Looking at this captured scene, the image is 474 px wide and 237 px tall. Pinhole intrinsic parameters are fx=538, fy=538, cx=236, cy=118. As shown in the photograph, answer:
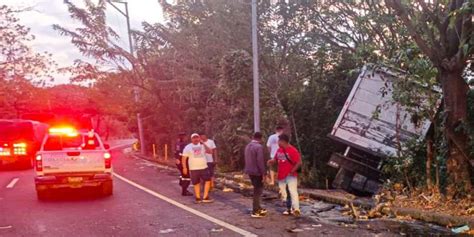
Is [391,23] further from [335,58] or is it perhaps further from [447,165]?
[447,165]

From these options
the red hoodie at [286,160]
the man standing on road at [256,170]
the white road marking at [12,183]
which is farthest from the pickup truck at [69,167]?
the red hoodie at [286,160]

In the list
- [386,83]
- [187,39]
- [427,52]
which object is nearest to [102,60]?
[187,39]

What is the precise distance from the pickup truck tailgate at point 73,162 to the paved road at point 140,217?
75 cm

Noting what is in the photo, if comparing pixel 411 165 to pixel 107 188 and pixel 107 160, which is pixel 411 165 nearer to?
pixel 107 160

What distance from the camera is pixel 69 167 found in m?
12.5

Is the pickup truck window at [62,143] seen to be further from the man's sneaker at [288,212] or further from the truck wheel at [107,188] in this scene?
the man's sneaker at [288,212]

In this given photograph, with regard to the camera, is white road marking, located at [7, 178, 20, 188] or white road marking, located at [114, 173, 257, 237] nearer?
white road marking, located at [114, 173, 257, 237]

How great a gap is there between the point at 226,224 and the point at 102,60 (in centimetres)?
2083

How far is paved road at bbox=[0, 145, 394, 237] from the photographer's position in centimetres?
859

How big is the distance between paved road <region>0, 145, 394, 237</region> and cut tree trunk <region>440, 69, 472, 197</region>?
2.76 meters

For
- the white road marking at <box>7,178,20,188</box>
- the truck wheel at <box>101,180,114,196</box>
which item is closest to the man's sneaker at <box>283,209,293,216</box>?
the truck wheel at <box>101,180,114,196</box>

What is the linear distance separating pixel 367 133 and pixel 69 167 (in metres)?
7.30

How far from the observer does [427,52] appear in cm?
982

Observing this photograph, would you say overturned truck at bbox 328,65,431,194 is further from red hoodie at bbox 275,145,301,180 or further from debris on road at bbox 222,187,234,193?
red hoodie at bbox 275,145,301,180
